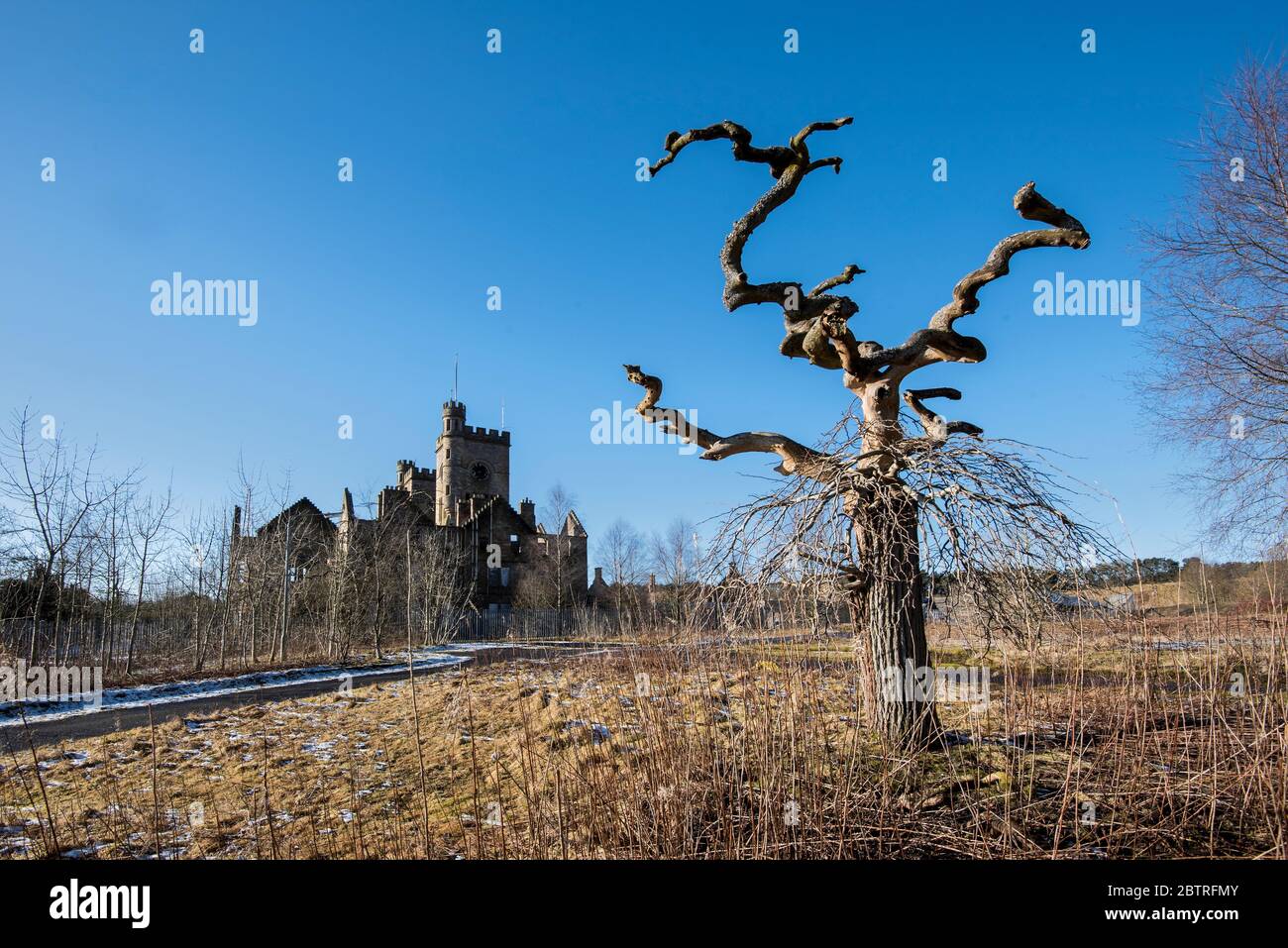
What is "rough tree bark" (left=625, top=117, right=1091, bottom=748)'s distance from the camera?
5344mm

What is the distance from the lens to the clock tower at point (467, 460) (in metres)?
57.8

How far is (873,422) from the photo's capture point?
5902 mm

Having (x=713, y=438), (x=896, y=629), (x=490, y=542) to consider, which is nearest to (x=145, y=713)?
(x=713, y=438)

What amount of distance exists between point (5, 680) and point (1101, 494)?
1972 cm

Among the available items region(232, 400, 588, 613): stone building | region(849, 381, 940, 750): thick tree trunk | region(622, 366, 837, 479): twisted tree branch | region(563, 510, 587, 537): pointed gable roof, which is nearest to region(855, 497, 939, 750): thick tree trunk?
region(849, 381, 940, 750): thick tree trunk

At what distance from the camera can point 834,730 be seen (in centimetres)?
566

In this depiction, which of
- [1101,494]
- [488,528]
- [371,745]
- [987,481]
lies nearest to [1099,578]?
[1101,494]

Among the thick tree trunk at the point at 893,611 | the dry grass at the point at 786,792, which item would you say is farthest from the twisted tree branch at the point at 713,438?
the dry grass at the point at 786,792

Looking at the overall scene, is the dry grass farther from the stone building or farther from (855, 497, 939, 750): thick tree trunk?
the stone building

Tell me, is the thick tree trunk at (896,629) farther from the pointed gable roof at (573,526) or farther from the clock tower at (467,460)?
the clock tower at (467,460)

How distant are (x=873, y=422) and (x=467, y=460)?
184ft

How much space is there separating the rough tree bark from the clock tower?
52275 mm
